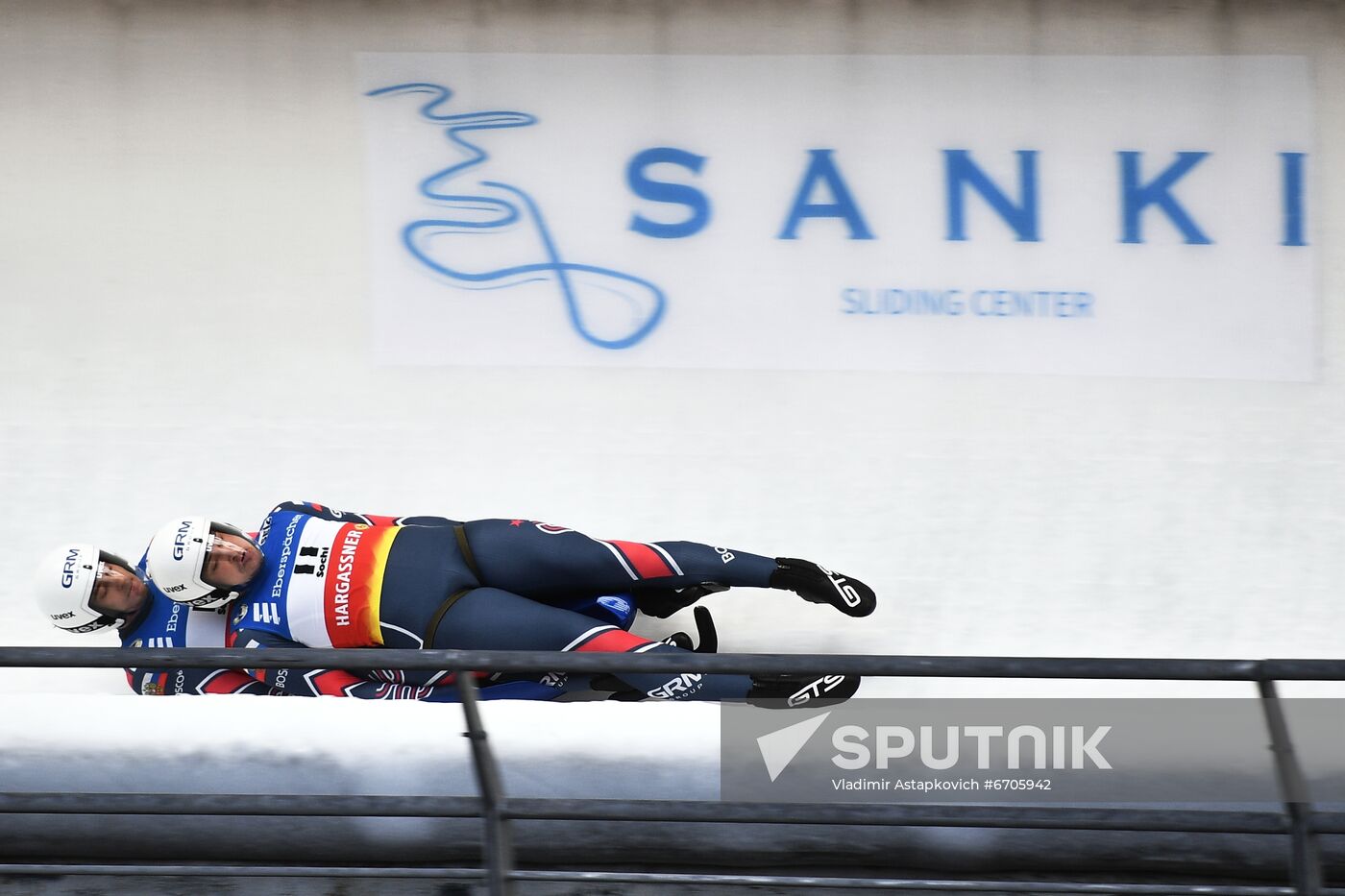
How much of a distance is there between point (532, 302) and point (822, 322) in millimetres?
867

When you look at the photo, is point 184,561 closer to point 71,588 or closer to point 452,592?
point 71,588

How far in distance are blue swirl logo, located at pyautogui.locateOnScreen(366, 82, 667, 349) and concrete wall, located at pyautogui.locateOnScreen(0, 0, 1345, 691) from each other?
16cm

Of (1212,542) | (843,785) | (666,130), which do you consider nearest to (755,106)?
(666,130)

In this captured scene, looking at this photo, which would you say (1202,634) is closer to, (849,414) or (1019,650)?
(1019,650)

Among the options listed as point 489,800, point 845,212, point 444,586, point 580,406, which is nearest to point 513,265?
point 580,406

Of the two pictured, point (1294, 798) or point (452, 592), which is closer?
point (1294, 798)

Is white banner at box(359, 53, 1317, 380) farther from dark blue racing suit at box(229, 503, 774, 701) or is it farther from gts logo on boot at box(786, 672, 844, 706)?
gts logo on boot at box(786, 672, 844, 706)

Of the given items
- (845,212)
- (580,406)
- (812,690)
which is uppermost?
(845,212)

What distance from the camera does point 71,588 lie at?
2.64m

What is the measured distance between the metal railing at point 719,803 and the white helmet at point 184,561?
2.46 ft

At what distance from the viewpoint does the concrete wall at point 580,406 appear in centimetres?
313

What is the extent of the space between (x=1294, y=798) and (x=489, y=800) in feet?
3.94

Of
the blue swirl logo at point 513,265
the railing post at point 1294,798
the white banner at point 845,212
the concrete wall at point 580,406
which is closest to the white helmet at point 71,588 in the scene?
the concrete wall at point 580,406

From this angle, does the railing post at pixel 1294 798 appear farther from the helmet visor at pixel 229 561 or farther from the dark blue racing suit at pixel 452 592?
the helmet visor at pixel 229 561
